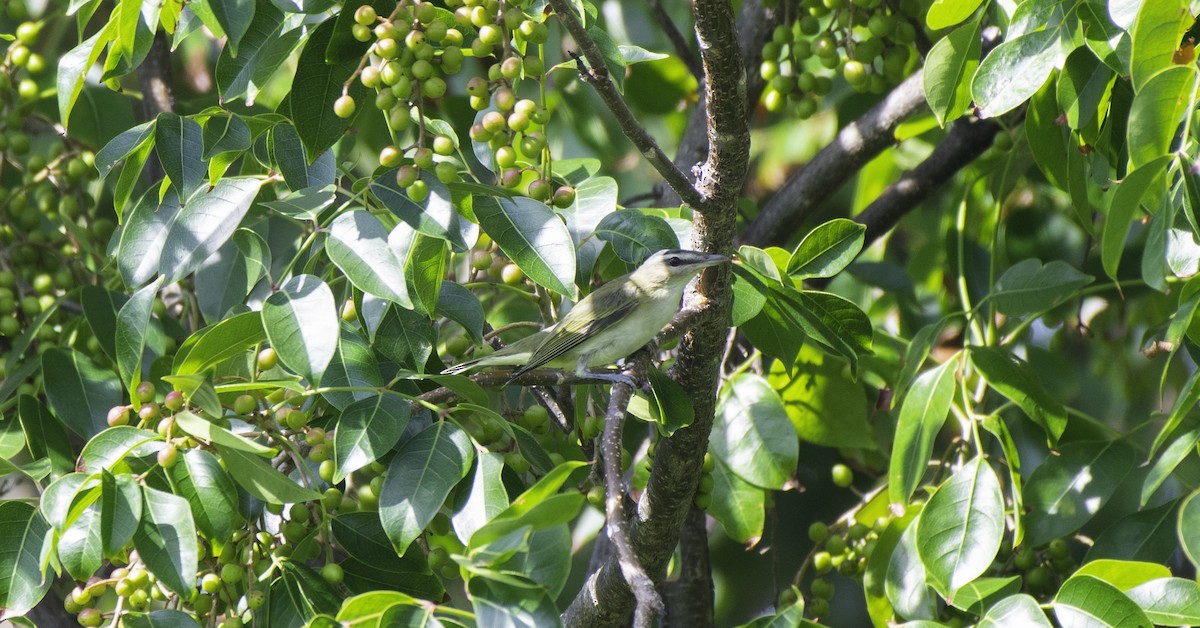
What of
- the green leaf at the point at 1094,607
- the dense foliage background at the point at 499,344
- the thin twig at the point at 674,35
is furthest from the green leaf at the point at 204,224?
the thin twig at the point at 674,35

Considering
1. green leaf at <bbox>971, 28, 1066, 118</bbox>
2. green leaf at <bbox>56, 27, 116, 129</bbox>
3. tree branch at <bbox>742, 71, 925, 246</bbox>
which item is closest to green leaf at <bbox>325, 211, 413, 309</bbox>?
green leaf at <bbox>56, 27, 116, 129</bbox>

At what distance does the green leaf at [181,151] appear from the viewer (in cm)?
218

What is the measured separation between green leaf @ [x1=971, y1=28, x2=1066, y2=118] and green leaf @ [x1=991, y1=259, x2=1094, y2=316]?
0.66 meters

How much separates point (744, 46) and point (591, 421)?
1907 millimetres

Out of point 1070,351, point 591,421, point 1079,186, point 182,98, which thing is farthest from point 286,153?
point 1070,351

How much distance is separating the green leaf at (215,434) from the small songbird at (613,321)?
1.00 m

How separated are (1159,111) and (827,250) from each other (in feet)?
2.42

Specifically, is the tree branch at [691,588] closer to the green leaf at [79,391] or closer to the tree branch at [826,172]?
the tree branch at [826,172]

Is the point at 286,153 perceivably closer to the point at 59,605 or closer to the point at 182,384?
the point at 182,384

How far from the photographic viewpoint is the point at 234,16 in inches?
84.0

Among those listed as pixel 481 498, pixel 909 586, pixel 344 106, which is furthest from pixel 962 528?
pixel 344 106

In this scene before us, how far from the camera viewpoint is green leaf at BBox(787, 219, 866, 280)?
2.45m

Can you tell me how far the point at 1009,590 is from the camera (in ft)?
8.23

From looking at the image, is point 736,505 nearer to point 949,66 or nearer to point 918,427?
point 918,427
